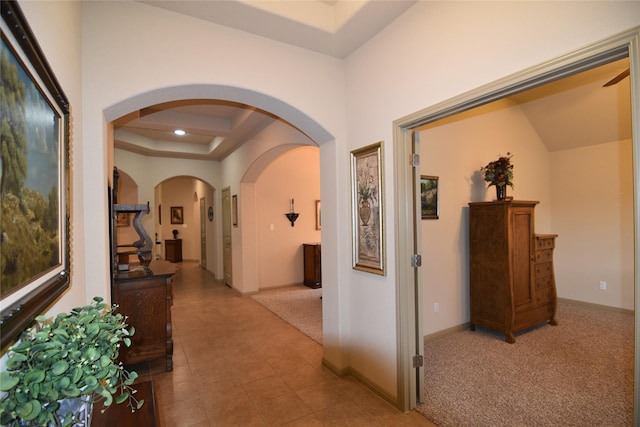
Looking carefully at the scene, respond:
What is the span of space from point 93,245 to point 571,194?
6.27 metres

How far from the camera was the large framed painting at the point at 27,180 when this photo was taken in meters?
0.78

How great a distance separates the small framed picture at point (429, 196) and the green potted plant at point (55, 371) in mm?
3252

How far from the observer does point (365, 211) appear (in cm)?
273

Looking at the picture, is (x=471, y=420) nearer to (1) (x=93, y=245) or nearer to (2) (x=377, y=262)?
(2) (x=377, y=262)

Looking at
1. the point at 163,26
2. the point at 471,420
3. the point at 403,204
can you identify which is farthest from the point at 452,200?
the point at 163,26

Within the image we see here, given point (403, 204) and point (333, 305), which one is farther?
point (333, 305)

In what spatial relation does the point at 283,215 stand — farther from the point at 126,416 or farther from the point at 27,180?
the point at 27,180

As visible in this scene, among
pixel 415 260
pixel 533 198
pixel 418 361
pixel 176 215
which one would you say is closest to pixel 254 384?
pixel 418 361

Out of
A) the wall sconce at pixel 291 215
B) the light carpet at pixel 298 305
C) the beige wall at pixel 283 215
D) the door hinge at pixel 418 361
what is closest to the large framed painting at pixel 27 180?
the door hinge at pixel 418 361

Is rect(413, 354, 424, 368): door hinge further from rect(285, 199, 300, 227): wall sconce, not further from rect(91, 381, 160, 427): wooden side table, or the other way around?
rect(285, 199, 300, 227): wall sconce

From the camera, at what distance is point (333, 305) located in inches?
119

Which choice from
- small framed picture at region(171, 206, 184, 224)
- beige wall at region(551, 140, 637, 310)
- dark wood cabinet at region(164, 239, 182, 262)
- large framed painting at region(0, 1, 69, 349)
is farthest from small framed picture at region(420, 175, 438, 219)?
small framed picture at region(171, 206, 184, 224)

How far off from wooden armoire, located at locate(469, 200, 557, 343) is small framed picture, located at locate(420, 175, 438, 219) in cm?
60

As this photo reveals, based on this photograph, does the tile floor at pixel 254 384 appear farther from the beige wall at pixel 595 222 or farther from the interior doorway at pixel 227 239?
the beige wall at pixel 595 222
